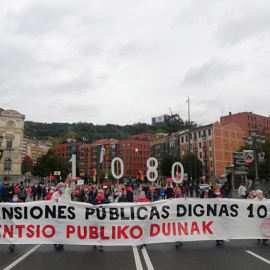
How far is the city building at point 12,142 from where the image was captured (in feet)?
244

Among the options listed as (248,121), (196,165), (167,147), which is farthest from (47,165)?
(248,121)

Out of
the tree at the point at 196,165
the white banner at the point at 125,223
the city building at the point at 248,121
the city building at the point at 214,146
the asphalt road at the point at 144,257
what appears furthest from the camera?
the city building at the point at 248,121

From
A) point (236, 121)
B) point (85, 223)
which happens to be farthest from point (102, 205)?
point (236, 121)

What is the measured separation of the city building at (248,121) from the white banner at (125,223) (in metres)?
87.9

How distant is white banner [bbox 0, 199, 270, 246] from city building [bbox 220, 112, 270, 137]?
289 feet

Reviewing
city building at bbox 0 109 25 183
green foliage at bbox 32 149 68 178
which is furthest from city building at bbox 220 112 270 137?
city building at bbox 0 109 25 183

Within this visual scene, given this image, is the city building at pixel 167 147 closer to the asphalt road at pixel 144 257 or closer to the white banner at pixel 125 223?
the white banner at pixel 125 223

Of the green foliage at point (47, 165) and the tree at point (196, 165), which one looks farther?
the green foliage at point (47, 165)

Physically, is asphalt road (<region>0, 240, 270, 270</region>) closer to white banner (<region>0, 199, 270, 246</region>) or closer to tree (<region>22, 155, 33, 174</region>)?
white banner (<region>0, 199, 270, 246</region>)

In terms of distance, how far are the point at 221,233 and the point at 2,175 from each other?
7463 cm

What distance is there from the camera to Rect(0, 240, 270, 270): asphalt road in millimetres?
6688

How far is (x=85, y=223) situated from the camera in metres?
8.52

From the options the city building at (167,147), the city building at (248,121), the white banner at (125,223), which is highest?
the city building at (248,121)

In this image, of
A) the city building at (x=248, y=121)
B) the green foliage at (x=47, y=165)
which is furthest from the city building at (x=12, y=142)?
the city building at (x=248, y=121)
